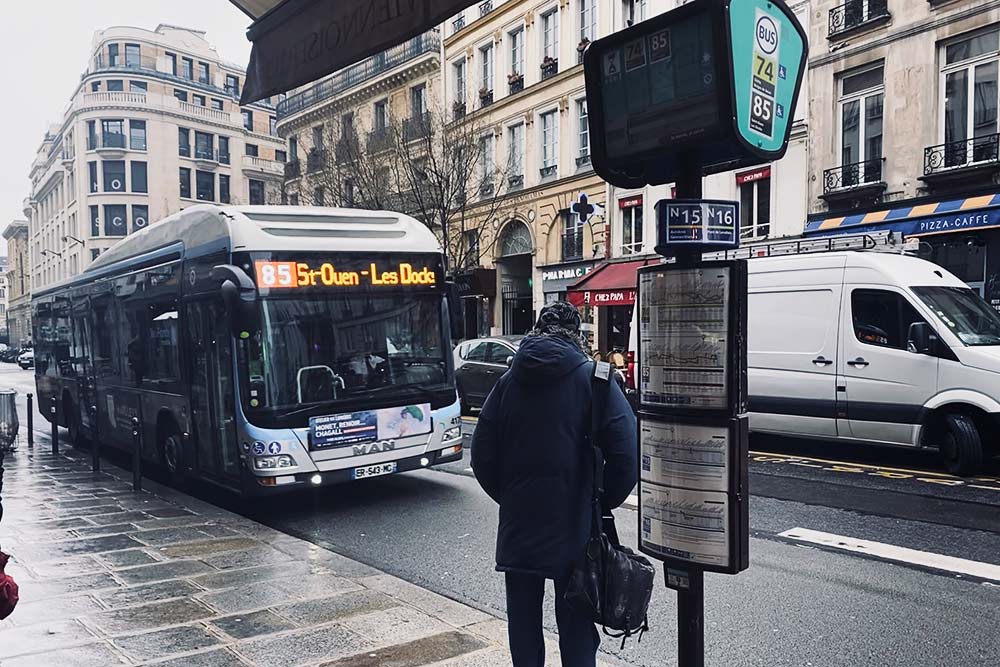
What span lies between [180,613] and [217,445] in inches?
137

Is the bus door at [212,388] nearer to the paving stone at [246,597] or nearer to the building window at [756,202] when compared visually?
the paving stone at [246,597]

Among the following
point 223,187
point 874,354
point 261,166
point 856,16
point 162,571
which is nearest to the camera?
point 162,571

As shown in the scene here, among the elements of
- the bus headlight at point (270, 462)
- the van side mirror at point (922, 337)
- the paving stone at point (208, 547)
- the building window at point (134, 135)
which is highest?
the building window at point (134, 135)

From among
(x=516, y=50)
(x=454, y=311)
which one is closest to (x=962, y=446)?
(x=454, y=311)

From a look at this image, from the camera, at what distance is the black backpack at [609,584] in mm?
3176

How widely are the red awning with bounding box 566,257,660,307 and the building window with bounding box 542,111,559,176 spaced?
15.1 ft

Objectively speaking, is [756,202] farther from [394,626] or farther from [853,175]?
[394,626]

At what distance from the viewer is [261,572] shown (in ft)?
19.4

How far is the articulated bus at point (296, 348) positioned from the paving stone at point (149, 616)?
2.59 meters

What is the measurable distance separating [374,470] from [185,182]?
225 feet

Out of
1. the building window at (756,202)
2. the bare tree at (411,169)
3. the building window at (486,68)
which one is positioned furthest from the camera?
the building window at (486,68)

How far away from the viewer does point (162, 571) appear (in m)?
5.93

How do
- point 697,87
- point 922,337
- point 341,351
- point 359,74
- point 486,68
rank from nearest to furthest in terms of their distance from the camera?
point 697,87 → point 341,351 → point 922,337 → point 486,68 → point 359,74

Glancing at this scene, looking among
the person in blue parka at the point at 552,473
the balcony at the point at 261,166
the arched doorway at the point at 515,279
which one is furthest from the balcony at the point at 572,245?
the balcony at the point at 261,166
